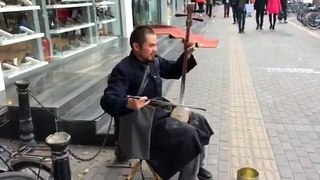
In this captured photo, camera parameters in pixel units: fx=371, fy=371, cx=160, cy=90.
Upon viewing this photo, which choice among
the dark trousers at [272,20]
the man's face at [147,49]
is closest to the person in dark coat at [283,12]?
the dark trousers at [272,20]

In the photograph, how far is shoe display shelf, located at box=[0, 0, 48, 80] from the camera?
5.51 metres

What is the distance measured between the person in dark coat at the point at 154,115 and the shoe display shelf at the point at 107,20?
6170 millimetres

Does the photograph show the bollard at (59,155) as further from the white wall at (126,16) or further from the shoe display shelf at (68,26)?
the white wall at (126,16)

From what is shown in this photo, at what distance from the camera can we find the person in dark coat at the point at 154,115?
2648 millimetres

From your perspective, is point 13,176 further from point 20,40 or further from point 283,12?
point 283,12

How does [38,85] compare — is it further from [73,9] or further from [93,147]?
[73,9]

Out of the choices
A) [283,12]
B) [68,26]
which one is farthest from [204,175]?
[283,12]

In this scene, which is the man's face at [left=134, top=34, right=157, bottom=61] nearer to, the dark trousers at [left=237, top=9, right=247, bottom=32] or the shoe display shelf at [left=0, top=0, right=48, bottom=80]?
the shoe display shelf at [left=0, top=0, right=48, bottom=80]

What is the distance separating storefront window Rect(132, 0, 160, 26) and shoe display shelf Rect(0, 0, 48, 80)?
486 cm

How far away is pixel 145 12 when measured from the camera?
12.3 m

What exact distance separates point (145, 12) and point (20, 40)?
6.99 m

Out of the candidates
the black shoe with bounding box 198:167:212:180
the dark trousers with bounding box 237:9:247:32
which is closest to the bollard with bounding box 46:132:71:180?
the black shoe with bounding box 198:167:212:180

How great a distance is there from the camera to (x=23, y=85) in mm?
3615

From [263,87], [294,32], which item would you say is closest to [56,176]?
[263,87]
